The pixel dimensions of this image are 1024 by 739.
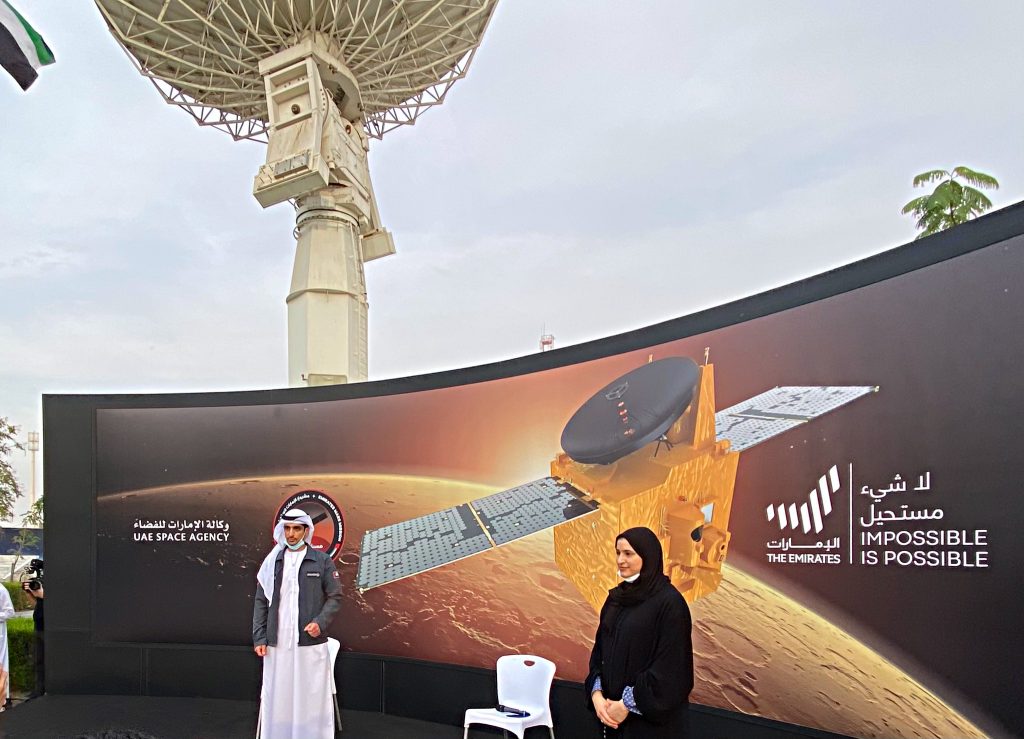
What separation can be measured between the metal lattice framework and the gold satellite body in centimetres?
1175

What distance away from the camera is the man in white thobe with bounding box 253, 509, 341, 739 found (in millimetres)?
4430

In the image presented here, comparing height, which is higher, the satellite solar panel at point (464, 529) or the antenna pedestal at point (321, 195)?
the antenna pedestal at point (321, 195)

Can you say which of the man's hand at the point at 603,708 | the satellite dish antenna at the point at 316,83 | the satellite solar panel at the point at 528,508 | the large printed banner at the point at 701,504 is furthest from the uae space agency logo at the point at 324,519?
the satellite dish antenna at the point at 316,83

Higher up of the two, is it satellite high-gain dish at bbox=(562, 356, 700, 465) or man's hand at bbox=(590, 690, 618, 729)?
satellite high-gain dish at bbox=(562, 356, 700, 465)

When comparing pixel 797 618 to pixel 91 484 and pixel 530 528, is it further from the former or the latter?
pixel 91 484

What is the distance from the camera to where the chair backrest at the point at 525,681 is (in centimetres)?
438

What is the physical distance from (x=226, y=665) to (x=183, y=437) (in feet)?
7.08

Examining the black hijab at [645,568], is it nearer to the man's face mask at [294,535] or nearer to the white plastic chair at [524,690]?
the white plastic chair at [524,690]

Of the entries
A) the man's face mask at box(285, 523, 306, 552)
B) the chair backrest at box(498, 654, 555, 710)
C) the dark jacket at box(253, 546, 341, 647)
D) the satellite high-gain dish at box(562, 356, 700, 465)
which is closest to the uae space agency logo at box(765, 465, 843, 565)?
the satellite high-gain dish at box(562, 356, 700, 465)

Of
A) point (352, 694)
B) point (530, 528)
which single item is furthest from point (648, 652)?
point (352, 694)

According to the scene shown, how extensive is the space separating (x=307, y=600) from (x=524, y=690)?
57.2 inches

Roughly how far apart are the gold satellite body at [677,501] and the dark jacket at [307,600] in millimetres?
1646

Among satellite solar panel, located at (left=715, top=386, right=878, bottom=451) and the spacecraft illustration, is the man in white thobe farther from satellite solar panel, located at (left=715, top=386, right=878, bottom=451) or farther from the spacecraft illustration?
satellite solar panel, located at (left=715, top=386, right=878, bottom=451)

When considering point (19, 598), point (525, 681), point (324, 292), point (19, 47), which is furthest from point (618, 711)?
point (19, 598)
